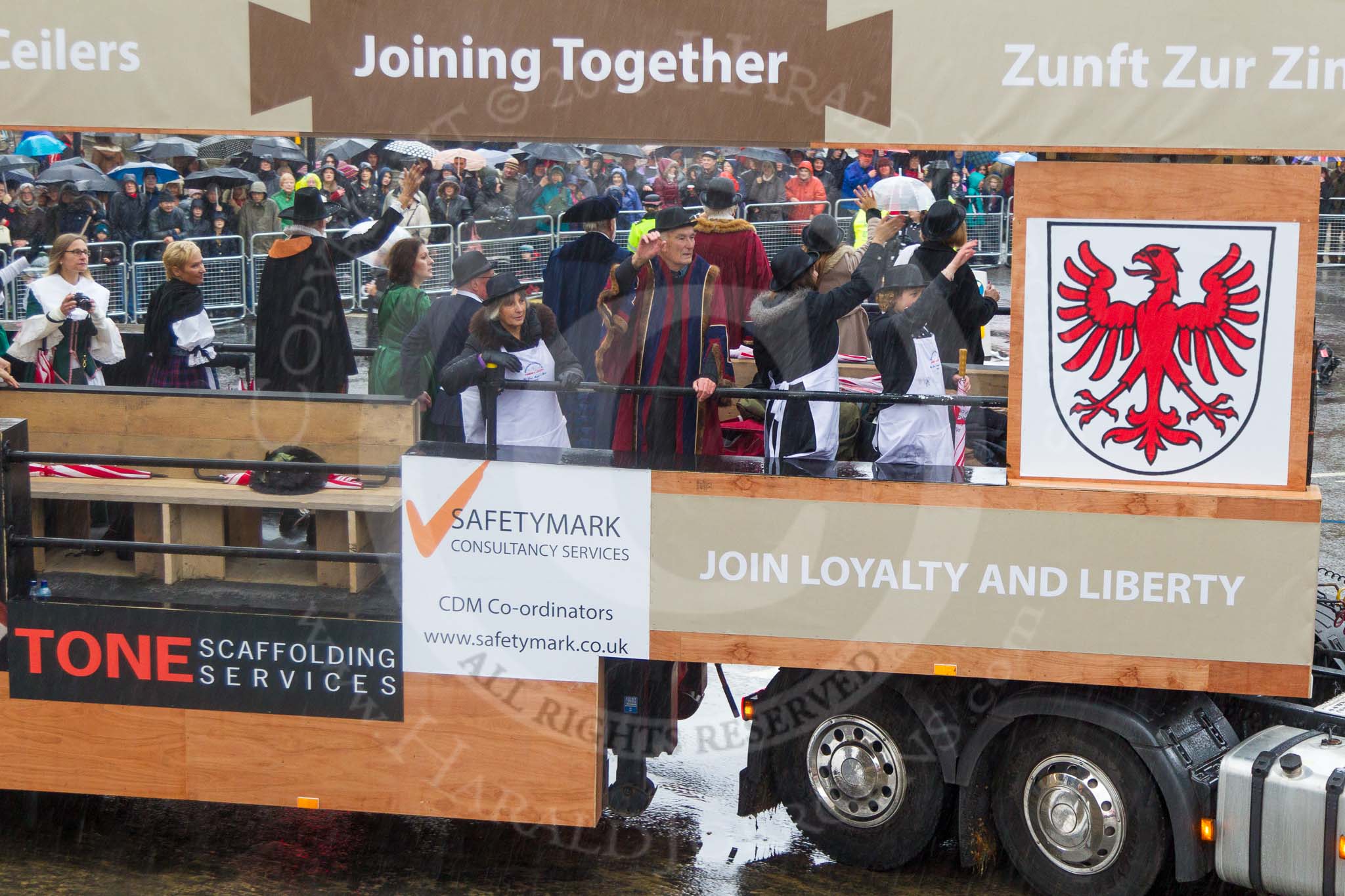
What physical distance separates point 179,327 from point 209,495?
2.06 metres

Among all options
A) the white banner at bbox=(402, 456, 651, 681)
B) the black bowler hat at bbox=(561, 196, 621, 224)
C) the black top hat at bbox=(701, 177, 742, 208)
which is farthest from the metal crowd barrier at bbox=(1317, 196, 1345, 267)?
the white banner at bbox=(402, 456, 651, 681)

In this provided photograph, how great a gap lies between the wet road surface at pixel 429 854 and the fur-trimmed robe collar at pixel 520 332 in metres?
2.09

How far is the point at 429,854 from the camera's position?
6.49 m

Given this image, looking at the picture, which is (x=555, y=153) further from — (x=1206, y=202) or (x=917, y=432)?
(x=1206, y=202)

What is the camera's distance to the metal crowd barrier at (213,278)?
17.5 metres

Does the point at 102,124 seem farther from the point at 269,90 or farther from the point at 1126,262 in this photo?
the point at 1126,262

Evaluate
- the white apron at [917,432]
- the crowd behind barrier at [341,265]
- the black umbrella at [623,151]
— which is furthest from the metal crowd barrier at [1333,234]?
the white apron at [917,432]

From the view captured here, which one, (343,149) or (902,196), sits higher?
(343,149)

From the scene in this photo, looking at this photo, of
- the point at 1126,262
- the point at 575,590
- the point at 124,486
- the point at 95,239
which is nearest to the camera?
the point at 1126,262

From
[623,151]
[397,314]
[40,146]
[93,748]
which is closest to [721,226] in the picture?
[397,314]

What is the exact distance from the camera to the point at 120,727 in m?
6.15

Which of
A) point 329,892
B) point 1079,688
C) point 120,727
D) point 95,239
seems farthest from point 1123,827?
point 95,239

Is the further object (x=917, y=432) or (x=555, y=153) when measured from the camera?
(x=555, y=153)

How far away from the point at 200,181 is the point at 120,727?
569 inches
